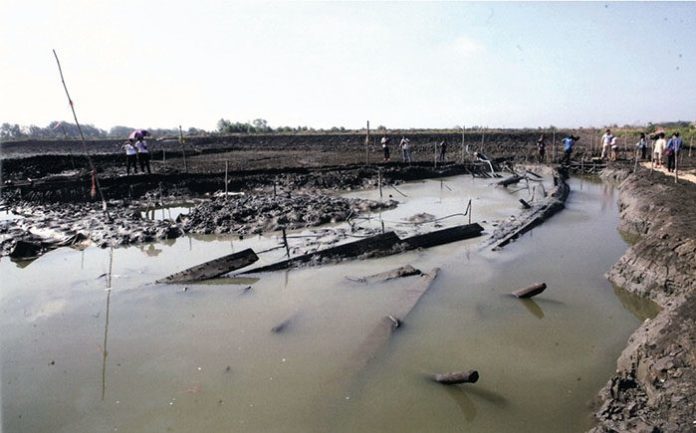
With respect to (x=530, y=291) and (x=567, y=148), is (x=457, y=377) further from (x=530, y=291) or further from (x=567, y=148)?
(x=567, y=148)

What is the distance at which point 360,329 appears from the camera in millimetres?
5973

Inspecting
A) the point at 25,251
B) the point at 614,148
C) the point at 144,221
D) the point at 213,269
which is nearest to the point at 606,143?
the point at 614,148

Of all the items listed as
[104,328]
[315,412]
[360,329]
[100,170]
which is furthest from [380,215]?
[100,170]

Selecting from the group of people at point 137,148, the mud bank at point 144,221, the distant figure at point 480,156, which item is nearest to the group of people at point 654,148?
the distant figure at point 480,156

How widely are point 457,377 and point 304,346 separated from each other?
6.20 ft

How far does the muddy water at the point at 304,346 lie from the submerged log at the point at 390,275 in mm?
259

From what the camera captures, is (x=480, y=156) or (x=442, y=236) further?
(x=480, y=156)

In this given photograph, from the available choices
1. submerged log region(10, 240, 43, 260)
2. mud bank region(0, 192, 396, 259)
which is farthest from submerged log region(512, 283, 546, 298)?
submerged log region(10, 240, 43, 260)

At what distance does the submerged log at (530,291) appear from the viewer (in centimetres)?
661

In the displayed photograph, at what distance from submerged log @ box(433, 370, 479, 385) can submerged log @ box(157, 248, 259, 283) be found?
4.24 m

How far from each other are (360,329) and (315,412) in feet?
5.77

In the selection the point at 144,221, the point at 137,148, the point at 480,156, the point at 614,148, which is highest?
the point at 137,148

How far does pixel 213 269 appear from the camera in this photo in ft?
25.4

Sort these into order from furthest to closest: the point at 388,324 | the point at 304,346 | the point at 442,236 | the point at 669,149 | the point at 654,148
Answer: the point at 654,148, the point at 669,149, the point at 442,236, the point at 388,324, the point at 304,346
